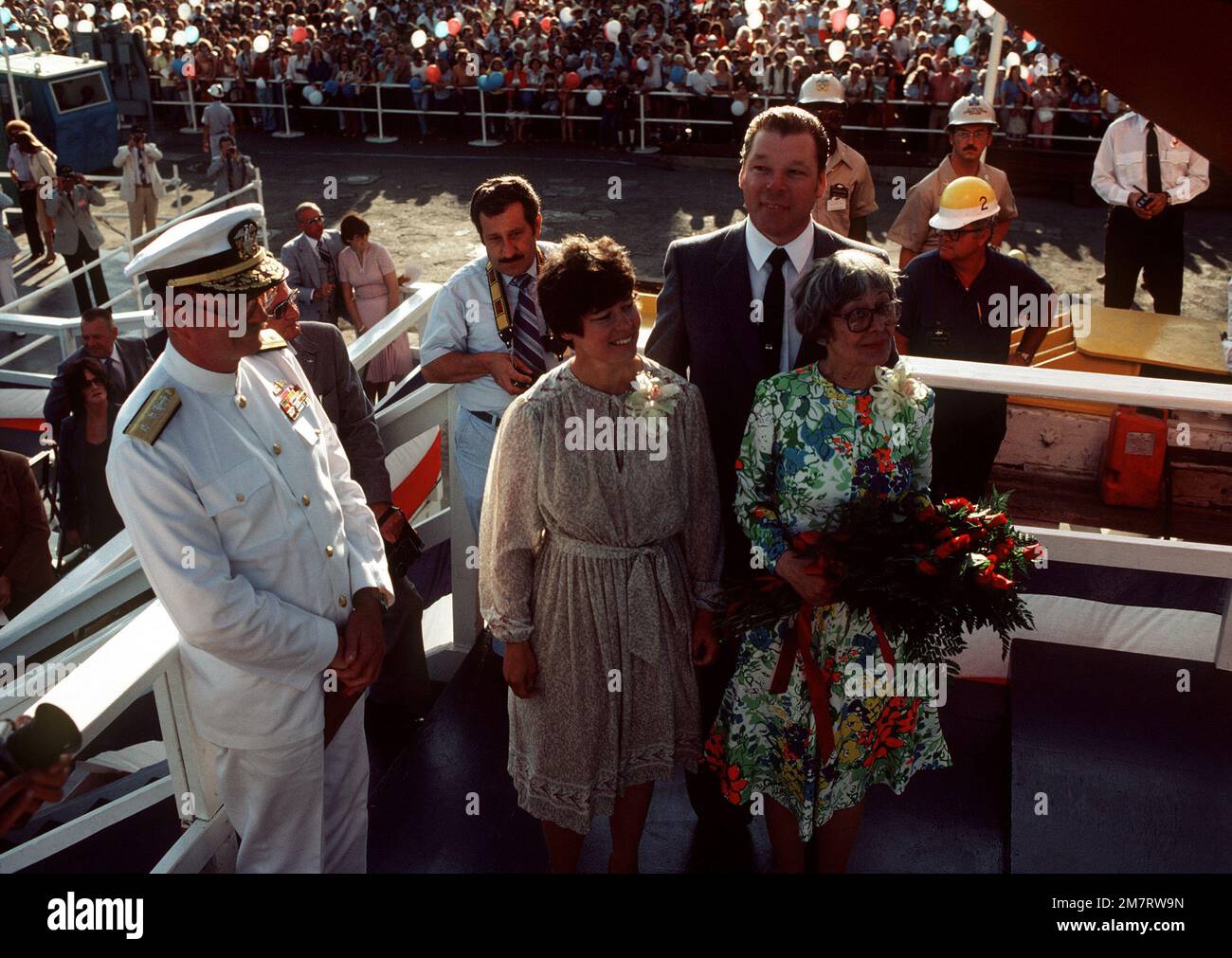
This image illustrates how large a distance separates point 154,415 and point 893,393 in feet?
5.78

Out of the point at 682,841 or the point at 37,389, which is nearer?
the point at 682,841

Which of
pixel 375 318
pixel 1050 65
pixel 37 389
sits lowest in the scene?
pixel 37 389

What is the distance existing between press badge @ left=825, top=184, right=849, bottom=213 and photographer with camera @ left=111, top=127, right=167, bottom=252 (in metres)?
10.4

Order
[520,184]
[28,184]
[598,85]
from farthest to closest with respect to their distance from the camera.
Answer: [598,85] < [28,184] < [520,184]

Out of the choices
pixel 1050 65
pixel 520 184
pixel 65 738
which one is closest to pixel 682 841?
pixel 65 738

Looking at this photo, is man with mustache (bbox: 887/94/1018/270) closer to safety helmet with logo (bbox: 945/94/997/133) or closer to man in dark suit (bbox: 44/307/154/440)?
safety helmet with logo (bbox: 945/94/997/133)

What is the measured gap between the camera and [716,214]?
627 inches

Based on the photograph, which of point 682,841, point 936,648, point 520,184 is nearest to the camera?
point 936,648

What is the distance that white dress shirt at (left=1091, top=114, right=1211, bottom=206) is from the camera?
753 cm

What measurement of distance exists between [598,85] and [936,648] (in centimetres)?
1769

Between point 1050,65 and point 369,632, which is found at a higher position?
point 1050,65

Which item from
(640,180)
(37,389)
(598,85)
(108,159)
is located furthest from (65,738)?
(108,159)
